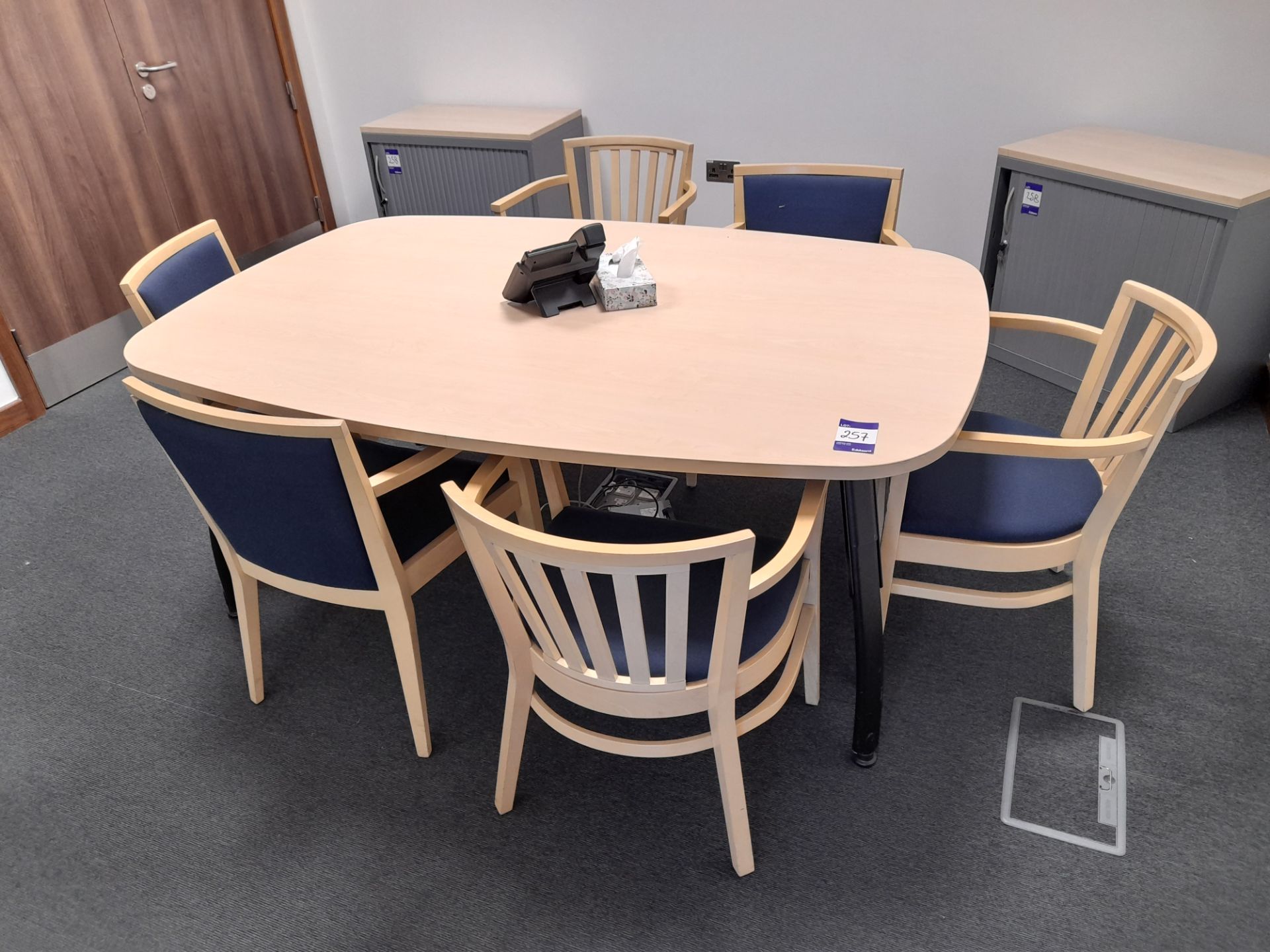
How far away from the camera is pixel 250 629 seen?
193 centimetres

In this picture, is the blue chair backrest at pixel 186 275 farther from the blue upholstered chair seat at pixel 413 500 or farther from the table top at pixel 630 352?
the blue upholstered chair seat at pixel 413 500

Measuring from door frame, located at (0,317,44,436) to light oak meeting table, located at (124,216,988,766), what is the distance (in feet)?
4.62

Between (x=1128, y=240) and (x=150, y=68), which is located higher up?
(x=150, y=68)

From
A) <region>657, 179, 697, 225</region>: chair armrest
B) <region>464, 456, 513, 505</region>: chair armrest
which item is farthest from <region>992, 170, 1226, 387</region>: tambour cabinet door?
<region>464, 456, 513, 505</region>: chair armrest

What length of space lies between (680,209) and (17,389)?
2412 mm

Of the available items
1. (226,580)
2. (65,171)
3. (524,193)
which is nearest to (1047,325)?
(524,193)

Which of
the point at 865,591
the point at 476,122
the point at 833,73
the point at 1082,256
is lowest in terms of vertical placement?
the point at 865,591

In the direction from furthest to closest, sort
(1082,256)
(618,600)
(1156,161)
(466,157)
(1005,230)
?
(466,157), (1005,230), (1082,256), (1156,161), (618,600)

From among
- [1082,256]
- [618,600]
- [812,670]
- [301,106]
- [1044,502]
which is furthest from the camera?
[301,106]

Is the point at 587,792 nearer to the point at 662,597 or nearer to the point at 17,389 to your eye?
the point at 662,597

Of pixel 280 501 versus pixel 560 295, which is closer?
pixel 280 501

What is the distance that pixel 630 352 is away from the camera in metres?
1.75

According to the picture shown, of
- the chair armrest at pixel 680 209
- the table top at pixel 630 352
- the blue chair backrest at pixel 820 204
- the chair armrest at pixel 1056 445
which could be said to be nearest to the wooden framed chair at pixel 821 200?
the blue chair backrest at pixel 820 204

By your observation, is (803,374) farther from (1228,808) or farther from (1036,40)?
(1036,40)
